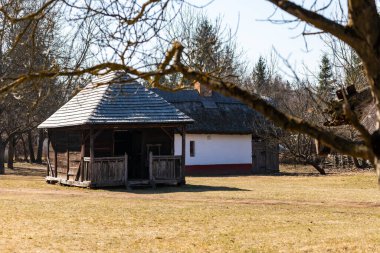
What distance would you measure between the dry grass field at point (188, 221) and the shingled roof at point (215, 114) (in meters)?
16.3

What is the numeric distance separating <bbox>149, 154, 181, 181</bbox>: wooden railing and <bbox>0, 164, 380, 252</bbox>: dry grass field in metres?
2.05

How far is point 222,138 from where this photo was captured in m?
39.3

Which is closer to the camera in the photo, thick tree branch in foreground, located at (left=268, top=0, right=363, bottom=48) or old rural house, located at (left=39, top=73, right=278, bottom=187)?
thick tree branch in foreground, located at (left=268, top=0, right=363, bottom=48)

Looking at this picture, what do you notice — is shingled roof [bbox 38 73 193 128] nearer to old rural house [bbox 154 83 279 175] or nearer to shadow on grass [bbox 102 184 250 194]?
shadow on grass [bbox 102 184 250 194]

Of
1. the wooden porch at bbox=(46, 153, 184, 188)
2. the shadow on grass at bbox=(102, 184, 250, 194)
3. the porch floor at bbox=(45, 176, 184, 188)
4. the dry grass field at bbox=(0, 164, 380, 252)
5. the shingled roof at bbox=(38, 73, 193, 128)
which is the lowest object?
the dry grass field at bbox=(0, 164, 380, 252)

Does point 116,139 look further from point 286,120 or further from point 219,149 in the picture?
point 286,120

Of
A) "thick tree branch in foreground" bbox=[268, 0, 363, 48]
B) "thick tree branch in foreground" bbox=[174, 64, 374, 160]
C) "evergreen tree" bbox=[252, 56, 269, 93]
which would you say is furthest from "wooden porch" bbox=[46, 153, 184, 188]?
"evergreen tree" bbox=[252, 56, 269, 93]

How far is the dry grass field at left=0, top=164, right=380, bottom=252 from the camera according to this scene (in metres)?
10.6

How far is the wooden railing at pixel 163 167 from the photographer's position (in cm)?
2478

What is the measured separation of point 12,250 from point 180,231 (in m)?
3.74

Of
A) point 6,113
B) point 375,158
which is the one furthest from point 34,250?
point 6,113

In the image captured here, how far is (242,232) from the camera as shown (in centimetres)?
1216

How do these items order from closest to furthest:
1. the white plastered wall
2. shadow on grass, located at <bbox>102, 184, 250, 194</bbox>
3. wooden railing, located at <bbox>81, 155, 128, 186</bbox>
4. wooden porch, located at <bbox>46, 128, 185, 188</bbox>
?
shadow on grass, located at <bbox>102, 184, 250, 194</bbox> → wooden railing, located at <bbox>81, 155, 128, 186</bbox> → wooden porch, located at <bbox>46, 128, 185, 188</bbox> → the white plastered wall

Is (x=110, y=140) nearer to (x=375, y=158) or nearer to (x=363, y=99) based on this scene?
(x=363, y=99)
